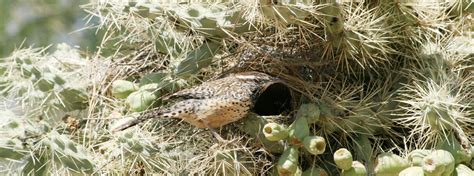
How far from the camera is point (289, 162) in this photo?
1.82m

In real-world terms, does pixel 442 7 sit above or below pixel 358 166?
above

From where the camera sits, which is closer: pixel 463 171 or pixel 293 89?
pixel 463 171

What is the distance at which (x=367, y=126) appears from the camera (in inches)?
77.5

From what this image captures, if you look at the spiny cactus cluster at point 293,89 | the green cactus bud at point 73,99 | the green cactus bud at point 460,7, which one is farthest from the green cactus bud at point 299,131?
the green cactus bud at point 73,99

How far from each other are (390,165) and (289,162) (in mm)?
203

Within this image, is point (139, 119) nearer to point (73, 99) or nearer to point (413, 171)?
point (73, 99)

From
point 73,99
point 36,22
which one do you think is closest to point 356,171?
point 73,99

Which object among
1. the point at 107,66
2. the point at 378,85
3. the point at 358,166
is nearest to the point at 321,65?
the point at 378,85

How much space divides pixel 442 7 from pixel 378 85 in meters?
0.23

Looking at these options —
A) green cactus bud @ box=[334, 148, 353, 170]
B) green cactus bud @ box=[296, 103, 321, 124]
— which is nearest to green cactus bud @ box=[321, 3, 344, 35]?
green cactus bud @ box=[296, 103, 321, 124]

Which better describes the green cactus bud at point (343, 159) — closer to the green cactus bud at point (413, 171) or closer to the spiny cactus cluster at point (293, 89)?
the spiny cactus cluster at point (293, 89)

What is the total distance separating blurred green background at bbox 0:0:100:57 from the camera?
10.3ft

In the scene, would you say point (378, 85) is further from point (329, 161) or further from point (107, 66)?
Result: point (107, 66)

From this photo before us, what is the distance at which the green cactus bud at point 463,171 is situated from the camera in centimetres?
182
